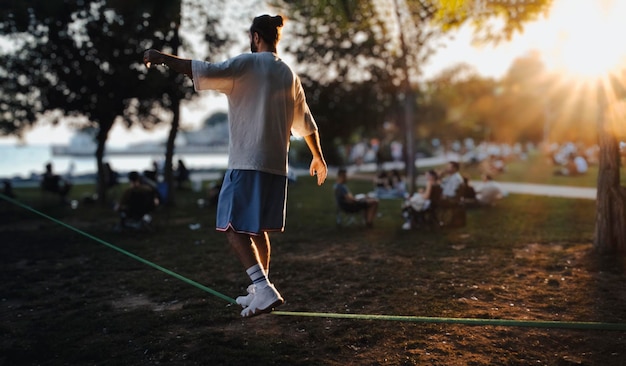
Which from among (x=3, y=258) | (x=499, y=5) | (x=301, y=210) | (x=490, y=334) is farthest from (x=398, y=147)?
(x=490, y=334)

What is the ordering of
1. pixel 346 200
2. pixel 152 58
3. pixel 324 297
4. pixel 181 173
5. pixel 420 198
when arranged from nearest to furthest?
pixel 152 58, pixel 324 297, pixel 420 198, pixel 346 200, pixel 181 173

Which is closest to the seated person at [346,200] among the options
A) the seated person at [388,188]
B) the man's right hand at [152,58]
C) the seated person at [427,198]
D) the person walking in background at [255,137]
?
the seated person at [427,198]

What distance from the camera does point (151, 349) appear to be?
190 inches

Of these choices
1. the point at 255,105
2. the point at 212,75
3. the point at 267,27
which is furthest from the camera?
the point at 267,27

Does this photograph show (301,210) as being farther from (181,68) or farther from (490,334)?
(181,68)

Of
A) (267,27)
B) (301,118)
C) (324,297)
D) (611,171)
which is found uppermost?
(267,27)

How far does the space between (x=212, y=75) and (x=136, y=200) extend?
887cm

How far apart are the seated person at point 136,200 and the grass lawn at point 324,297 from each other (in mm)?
533

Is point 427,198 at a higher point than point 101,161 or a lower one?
lower

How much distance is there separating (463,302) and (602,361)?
1.95 metres

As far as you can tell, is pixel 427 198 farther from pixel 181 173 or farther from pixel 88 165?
pixel 88 165

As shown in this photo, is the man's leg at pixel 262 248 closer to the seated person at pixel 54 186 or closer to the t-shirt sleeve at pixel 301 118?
the t-shirt sleeve at pixel 301 118

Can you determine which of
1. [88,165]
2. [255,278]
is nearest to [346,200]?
[255,278]

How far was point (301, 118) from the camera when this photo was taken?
15.4ft
